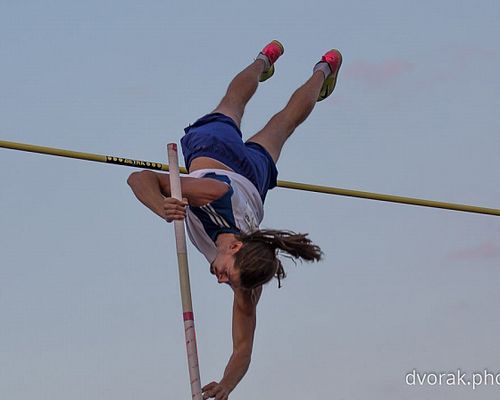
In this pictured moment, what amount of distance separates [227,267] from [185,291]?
458 millimetres

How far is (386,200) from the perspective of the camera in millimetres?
11828

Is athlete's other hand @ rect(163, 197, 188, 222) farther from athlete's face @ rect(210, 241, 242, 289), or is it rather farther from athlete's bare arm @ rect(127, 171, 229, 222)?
athlete's face @ rect(210, 241, 242, 289)

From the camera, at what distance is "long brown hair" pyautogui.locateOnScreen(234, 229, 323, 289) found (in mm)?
8758

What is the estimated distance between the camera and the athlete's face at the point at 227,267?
881 centimetres

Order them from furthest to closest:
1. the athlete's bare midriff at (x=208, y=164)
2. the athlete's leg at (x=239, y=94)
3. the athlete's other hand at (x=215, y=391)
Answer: the athlete's leg at (x=239, y=94) → the athlete's bare midriff at (x=208, y=164) → the athlete's other hand at (x=215, y=391)

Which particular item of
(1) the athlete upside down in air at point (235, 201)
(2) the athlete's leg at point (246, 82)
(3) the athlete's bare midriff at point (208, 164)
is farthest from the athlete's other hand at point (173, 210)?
(2) the athlete's leg at point (246, 82)

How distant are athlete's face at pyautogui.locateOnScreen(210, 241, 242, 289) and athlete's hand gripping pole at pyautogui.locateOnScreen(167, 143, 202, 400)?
1.28 ft

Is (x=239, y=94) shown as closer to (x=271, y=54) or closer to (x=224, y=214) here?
(x=271, y=54)

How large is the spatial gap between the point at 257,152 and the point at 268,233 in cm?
111

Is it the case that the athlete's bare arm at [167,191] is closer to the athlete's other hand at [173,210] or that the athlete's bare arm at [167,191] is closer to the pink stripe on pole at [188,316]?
the athlete's other hand at [173,210]

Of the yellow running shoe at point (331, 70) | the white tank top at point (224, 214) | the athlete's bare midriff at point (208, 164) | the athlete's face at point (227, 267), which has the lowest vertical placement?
the athlete's face at point (227, 267)

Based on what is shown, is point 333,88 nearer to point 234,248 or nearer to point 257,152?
point 257,152

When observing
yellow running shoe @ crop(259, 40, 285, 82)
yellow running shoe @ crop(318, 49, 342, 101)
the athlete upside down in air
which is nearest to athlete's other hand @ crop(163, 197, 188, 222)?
the athlete upside down in air

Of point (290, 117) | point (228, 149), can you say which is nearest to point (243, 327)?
point (228, 149)
